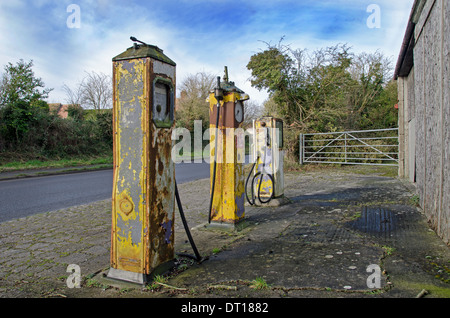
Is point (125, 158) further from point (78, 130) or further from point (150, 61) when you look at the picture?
point (78, 130)

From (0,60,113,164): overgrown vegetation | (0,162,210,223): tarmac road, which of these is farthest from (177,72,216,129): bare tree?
(0,162,210,223): tarmac road

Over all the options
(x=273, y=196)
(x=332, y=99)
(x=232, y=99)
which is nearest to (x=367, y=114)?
(x=332, y=99)

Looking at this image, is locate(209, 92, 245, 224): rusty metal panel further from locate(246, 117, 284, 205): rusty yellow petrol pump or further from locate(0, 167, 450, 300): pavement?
locate(246, 117, 284, 205): rusty yellow petrol pump

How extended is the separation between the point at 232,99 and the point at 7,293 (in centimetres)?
368

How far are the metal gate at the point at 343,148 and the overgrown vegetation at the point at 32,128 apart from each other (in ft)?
43.8

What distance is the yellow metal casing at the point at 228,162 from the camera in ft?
16.7

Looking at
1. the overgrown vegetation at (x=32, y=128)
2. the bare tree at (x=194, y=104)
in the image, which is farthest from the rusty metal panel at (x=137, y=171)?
the bare tree at (x=194, y=104)

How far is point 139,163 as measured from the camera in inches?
121

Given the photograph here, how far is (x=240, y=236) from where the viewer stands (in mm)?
4715

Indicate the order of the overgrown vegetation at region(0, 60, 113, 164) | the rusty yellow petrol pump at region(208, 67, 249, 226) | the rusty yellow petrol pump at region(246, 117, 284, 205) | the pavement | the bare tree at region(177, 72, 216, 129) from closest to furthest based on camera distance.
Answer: the pavement < the rusty yellow petrol pump at region(208, 67, 249, 226) < the rusty yellow petrol pump at region(246, 117, 284, 205) < the overgrown vegetation at region(0, 60, 113, 164) < the bare tree at region(177, 72, 216, 129)

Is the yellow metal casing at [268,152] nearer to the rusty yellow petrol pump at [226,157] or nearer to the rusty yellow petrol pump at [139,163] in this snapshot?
the rusty yellow petrol pump at [226,157]

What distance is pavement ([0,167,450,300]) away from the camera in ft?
9.54

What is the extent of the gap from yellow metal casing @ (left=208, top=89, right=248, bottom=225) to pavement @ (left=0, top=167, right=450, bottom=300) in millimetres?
289

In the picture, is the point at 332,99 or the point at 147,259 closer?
the point at 147,259
